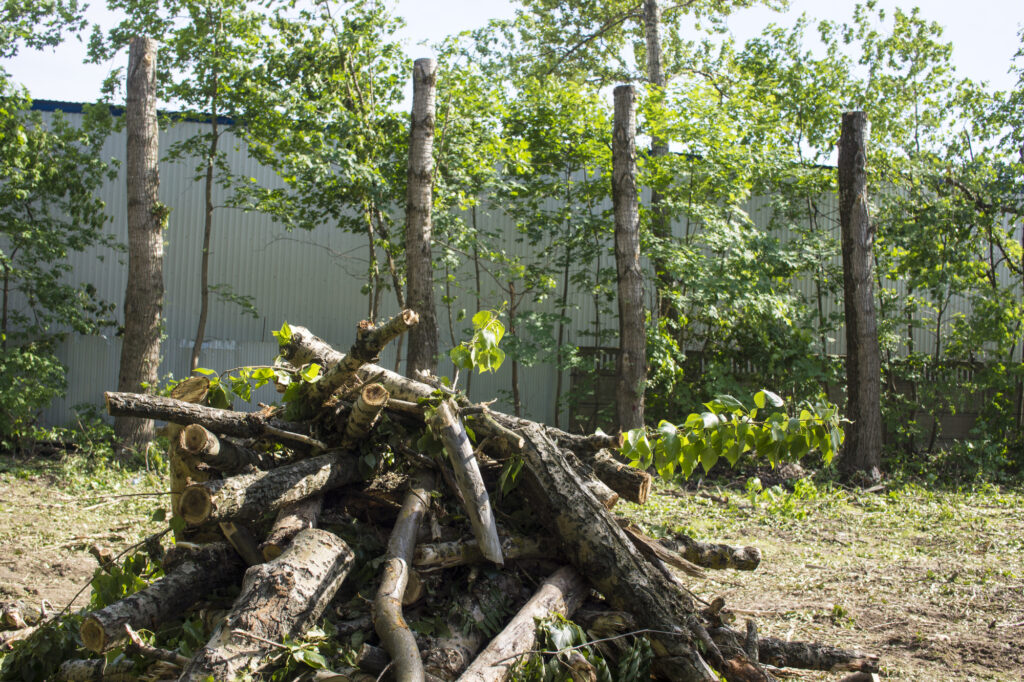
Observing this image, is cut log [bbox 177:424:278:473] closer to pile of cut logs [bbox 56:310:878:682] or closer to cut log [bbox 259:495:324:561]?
pile of cut logs [bbox 56:310:878:682]

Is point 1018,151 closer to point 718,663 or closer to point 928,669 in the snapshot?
point 928,669

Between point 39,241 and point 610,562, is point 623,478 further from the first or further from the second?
point 39,241

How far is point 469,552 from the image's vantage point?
381 centimetres

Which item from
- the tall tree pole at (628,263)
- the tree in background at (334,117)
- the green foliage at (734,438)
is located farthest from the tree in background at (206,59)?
the green foliage at (734,438)

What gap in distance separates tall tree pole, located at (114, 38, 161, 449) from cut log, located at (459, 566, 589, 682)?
8154 mm

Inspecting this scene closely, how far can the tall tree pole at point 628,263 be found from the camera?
33.8 feet

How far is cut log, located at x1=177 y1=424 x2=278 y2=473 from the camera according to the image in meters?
3.73

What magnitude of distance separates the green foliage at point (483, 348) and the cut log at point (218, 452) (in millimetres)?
1251

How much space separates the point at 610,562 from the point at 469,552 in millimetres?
660

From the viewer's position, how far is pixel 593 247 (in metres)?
13.0

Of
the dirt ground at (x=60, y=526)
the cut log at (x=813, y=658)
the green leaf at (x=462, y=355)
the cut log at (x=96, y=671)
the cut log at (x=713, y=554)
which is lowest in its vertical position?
the dirt ground at (x=60, y=526)

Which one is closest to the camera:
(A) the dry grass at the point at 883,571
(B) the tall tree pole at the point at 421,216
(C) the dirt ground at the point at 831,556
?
(A) the dry grass at the point at 883,571

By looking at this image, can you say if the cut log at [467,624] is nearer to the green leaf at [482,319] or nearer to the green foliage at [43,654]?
the green leaf at [482,319]

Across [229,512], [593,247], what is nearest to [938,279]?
[593,247]
